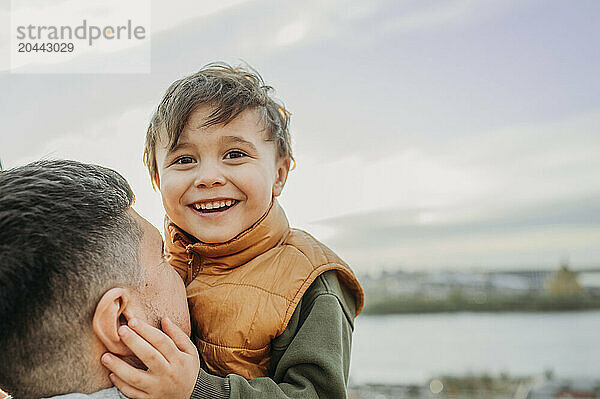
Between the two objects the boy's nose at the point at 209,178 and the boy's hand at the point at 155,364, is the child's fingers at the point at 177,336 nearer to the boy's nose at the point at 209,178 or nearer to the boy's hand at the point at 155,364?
the boy's hand at the point at 155,364

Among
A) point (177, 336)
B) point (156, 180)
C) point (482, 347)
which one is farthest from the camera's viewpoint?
point (482, 347)

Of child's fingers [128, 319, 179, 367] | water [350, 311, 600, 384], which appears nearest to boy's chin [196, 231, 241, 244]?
child's fingers [128, 319, 179, 367]

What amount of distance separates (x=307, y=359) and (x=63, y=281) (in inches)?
14.5

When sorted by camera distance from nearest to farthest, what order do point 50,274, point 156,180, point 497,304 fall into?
point 50,274 → point 156,180 → point 497,304

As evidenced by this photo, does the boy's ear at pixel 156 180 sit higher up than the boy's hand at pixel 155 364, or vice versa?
the boy's ear at pixel 156 180

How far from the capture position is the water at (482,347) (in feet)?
13.8

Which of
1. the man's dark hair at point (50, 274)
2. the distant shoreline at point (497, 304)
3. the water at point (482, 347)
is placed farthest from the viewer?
the water at point (482, 347)

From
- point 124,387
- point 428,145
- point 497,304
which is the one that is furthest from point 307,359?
point 497,304

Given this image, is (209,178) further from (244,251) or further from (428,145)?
(428,145)

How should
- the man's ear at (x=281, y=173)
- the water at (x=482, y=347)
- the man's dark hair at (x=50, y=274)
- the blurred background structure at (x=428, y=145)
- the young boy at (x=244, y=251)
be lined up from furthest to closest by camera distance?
the water at (x=482, y=347), the blurred background structure at (x=428, y=145), the man's ear at (x=281, y=173), the young boy at (x=244, y=251), the man's dark hair at (x=50, y=274)

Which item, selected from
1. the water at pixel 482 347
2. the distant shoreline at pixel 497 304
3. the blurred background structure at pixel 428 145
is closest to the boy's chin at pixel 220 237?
the blurred background structure at pixel 428 145

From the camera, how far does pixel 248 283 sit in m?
1.03

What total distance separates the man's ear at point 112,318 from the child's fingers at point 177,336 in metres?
0.06

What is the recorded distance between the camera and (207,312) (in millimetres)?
1029
